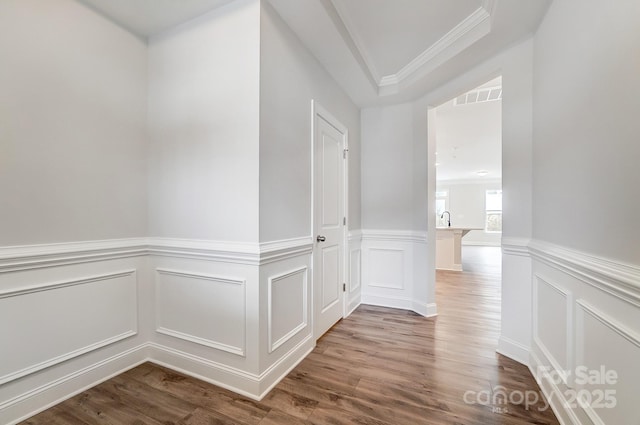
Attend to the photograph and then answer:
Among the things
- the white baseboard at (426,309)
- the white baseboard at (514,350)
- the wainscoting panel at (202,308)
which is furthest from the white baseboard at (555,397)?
the wainscoting panel at (202,308)

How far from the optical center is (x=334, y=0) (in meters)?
1.92

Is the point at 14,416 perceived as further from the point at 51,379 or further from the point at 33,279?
the point at 33,279

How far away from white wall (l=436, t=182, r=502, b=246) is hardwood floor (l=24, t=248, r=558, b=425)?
9671 millimetres

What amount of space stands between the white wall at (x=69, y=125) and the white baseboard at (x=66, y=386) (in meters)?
0.90

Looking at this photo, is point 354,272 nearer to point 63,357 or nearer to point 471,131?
point 63,357

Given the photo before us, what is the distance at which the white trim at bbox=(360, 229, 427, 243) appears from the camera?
3.22 metres

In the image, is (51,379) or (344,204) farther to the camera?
(344,204)

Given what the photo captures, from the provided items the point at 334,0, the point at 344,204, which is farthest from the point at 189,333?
the point at 334,0

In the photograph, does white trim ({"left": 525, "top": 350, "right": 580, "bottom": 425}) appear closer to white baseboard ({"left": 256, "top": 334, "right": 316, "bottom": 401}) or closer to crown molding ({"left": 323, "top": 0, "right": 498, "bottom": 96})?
white baseboard ({"left": 256, "top": 334, "right": 316, "bottom": 401})

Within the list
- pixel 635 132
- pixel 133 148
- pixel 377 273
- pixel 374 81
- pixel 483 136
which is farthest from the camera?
pixel 483 136

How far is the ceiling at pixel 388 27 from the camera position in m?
1.86

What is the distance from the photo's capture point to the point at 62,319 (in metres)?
1.71

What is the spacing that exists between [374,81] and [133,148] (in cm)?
252

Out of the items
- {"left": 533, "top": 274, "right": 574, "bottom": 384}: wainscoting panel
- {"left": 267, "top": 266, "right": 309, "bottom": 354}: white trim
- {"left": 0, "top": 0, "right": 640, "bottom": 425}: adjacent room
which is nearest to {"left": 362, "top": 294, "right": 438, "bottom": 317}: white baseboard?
{"left": 0, "top": 0, "right": 640, "bottom": 425}: adjacent room
